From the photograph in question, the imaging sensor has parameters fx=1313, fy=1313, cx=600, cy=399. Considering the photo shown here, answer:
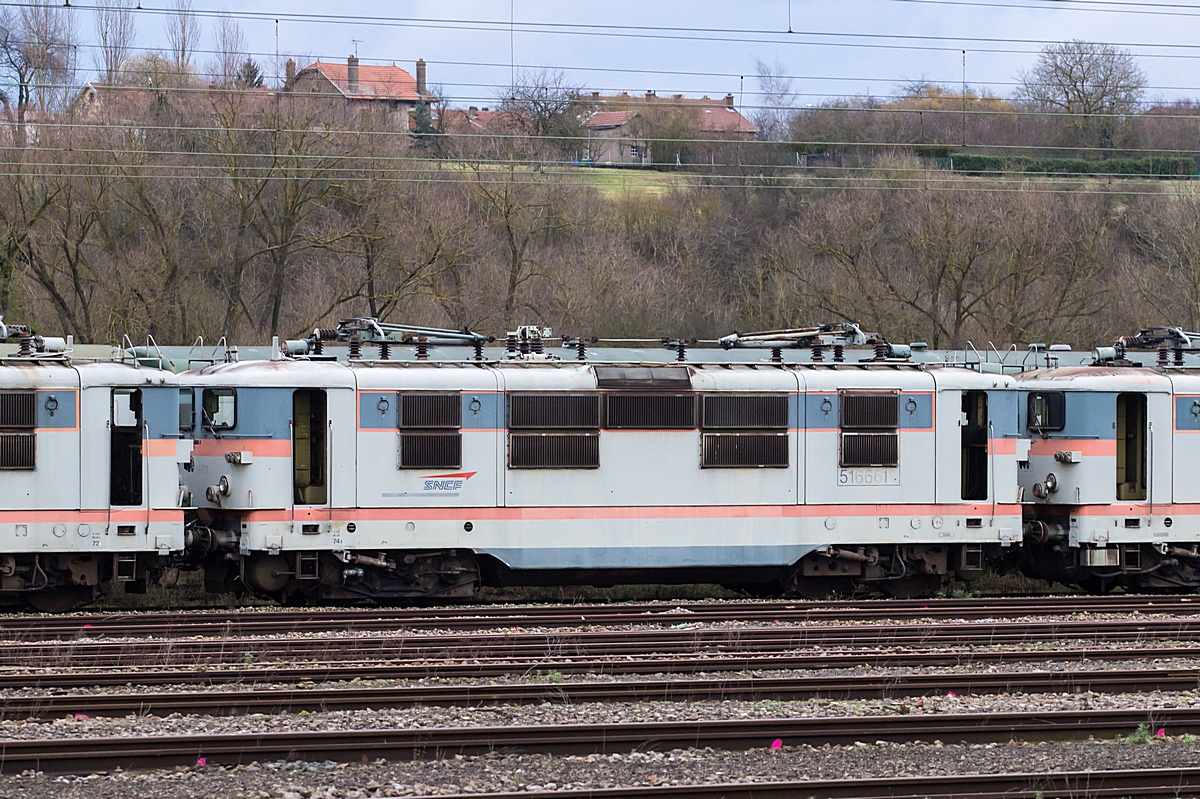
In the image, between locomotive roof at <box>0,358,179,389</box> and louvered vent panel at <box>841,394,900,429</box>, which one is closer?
locomotive roof at <box>0,358,179,389</box>

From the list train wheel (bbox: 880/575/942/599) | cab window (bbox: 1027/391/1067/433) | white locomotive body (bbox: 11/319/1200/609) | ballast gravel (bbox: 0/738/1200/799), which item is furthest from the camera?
cab window (bbox: 1027/391/1067/433)

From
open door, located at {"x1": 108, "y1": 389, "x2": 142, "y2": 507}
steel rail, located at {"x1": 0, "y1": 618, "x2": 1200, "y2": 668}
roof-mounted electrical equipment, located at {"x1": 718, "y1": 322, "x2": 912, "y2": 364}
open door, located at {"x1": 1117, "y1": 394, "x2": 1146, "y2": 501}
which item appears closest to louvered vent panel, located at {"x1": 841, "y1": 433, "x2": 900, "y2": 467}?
roof-mounted electrical equipment, located at {"x1": 718, "y1": 322, "x2": 912, "y2": 364}

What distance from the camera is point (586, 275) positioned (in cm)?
4122

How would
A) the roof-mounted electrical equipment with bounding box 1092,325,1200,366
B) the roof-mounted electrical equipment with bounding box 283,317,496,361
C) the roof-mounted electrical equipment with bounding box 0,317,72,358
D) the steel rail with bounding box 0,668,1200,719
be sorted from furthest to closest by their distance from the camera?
the roof-mounted electrical equipment with bounding box 1092,325,1200,366
the roof-mounted electrical equipment with bounding box 283,317,496,361
the roof-mounted electrical equipment with bounding box 0,317,72,358
the steel rail with bounding box 0,668,1200,719

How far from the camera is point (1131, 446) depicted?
21.6 metres

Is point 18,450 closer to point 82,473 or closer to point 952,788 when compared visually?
point 82,473

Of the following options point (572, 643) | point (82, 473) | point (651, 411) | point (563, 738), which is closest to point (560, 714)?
point (563, 738)

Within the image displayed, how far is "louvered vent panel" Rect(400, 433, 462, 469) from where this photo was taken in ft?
61.4

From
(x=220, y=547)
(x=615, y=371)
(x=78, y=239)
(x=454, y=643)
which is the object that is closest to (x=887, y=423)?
(x=615, y=371)

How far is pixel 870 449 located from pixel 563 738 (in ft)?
34.5

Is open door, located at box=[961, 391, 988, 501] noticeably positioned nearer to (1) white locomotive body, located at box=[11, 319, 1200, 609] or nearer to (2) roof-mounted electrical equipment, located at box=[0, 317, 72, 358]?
(1) white locomotive body, located at box=[11, 319, 1200, 609]

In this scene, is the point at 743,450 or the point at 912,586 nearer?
the point at 743,450

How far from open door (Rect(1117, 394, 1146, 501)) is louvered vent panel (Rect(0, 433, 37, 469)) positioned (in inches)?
643

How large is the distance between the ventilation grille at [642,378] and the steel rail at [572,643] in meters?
3.91
